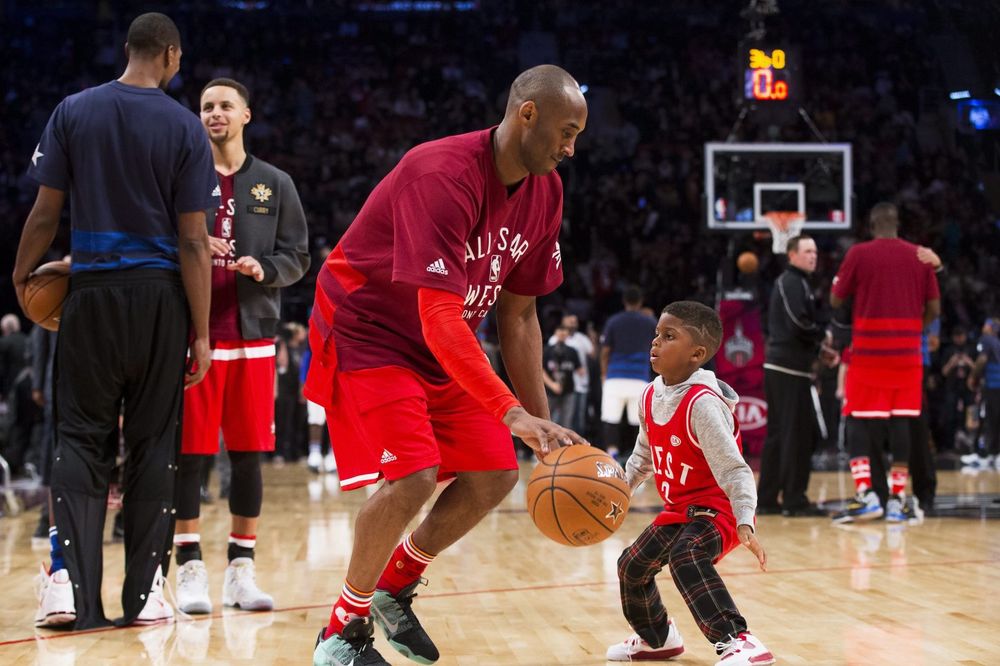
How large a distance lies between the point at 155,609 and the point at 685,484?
82.6 inches

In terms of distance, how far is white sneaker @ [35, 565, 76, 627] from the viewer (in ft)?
14.7

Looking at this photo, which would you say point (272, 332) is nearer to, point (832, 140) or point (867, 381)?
point (867, 381)

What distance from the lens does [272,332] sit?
5312 mm

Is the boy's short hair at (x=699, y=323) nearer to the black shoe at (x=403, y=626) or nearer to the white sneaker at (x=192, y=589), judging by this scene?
the black shoe at (x=403, y=626)

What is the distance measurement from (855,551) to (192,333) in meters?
4.02

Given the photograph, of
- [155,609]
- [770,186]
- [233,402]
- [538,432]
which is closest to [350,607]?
[538,432]

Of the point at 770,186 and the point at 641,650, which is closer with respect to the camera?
the point at 641,650

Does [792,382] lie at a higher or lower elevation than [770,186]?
lower

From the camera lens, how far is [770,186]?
13938mm

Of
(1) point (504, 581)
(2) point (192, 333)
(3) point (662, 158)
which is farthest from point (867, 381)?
(3) point (662, 158)

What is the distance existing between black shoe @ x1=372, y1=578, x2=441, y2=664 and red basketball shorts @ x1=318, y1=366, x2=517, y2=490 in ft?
1.23

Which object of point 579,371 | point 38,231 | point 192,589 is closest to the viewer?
point 38,231

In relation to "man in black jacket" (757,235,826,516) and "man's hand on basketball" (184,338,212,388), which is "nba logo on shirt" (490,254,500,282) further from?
"man in black jacket" (757,235,826,516)

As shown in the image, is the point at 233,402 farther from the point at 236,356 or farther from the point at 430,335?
the point at 430,335
